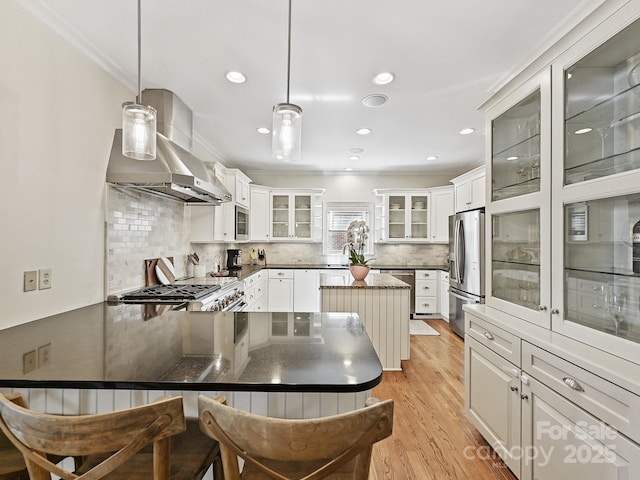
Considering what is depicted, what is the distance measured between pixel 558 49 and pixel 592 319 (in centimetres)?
129

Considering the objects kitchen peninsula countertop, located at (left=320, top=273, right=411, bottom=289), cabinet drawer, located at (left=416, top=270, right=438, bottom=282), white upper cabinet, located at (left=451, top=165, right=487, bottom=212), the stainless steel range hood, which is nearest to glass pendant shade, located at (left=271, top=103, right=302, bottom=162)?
the stainless steel range hood

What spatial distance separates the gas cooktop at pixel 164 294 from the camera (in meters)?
2.31

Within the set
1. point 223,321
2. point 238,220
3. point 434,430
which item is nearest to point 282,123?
point 223,321

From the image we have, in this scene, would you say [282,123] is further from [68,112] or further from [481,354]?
[481,354]

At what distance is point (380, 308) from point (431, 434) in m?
1.22

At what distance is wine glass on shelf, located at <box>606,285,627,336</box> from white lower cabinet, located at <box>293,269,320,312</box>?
13.3 ft

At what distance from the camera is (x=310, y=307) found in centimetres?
526

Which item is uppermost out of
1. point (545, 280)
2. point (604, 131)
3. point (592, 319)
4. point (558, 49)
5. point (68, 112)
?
point (558, 49)

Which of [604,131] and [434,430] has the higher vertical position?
[604,131]

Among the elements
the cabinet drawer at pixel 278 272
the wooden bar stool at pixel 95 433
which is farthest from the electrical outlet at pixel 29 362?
the cabinet drawer at pixel 278 272

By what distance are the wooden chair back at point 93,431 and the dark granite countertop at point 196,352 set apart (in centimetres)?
21

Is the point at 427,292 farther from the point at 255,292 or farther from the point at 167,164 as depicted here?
the point at 167,164

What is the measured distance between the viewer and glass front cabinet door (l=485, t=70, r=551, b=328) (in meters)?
1.62

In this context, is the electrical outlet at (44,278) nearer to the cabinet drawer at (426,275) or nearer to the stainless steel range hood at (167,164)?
the stainless steel range hood at (167,164)
